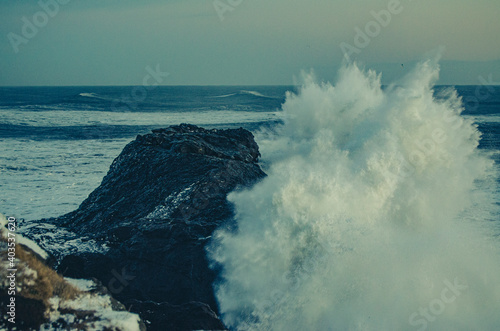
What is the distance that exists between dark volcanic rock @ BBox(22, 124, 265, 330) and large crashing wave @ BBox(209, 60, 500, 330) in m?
0.37

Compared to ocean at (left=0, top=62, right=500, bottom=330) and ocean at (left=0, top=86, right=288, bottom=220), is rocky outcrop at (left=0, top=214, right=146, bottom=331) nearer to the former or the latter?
ocean at (left=0, top=62, right=500, bottom=330)

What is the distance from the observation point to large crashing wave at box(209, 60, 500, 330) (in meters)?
5.02

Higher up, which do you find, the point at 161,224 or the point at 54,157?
the point at 161,224

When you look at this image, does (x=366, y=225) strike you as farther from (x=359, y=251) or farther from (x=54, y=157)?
(x=54, y=157)

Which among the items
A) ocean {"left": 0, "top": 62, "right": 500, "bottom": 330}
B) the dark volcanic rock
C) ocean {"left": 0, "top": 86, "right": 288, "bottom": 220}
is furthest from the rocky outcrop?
ocean {"left": 0, "top": 86, "right": 288, "bottom": 220}

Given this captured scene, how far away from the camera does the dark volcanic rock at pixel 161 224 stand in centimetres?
512

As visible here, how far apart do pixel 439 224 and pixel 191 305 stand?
17.1 ft

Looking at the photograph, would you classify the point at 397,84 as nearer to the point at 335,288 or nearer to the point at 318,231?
the point at 318,231

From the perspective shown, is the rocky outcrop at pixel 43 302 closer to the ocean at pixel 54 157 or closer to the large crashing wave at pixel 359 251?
the large crashing wave at pixel 359 251

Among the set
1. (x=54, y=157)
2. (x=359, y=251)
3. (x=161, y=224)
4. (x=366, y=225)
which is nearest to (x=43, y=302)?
(x=161, y=224)

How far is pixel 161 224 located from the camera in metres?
5.87

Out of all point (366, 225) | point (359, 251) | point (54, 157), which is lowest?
point (54, 157)

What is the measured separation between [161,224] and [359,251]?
113 inches

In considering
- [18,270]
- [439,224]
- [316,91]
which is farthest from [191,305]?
[316,91]
